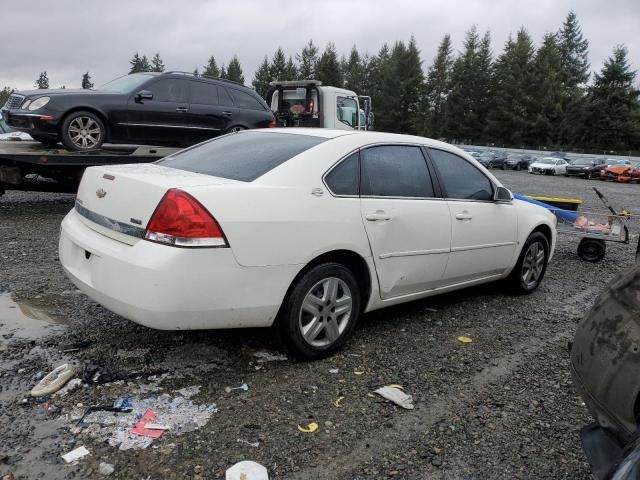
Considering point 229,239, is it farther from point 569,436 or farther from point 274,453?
point 569,436

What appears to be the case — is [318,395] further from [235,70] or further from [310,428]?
[235,70]

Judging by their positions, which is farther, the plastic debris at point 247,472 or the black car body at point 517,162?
the black car body at point 517,162

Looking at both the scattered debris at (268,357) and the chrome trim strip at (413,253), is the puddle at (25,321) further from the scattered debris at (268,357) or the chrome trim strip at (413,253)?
the chrome trim strip at (413,253)

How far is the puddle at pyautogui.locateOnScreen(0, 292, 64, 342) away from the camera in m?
3.81

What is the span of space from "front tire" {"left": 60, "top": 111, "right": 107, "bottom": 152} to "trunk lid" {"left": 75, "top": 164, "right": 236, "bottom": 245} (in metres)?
4.57

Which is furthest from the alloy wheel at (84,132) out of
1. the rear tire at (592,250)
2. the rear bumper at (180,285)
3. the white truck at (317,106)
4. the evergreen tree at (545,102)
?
the evergreen tree at (545,102)

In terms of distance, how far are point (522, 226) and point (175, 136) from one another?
5.90m

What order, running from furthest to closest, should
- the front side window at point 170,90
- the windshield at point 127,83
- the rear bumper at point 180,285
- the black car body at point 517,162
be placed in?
1. the black car body at point 517,162
2. the front side window at point 170,90
3. the windshield at point 127,83
4. the rear bumper at point 180,285

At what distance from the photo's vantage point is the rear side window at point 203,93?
29.8 feet

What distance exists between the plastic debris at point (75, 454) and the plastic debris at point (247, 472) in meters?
0.68

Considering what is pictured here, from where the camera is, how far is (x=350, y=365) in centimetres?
361

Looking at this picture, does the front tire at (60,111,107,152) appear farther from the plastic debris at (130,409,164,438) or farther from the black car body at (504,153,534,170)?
the black car body at (504,153,534,170)

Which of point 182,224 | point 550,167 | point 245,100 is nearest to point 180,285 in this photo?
point 182,224

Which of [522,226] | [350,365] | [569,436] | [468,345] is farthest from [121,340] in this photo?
[522,226]
